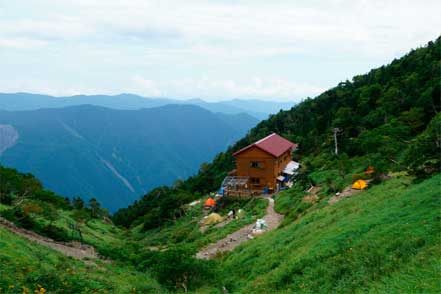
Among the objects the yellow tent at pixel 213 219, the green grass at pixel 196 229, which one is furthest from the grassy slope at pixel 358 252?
the yellow tent at pixel 213 219

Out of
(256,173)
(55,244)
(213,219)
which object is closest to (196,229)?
(213,219)

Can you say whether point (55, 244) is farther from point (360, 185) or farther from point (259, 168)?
point (259, 168)

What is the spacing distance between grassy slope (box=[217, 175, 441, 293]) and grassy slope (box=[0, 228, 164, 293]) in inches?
181

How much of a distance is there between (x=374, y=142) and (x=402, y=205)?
15469 millimetres

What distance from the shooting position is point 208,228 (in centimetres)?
3841

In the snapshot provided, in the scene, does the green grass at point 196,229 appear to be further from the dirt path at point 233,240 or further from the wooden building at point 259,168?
the wooden building at point 259,168

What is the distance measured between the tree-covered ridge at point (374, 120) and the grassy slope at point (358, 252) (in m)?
4.46

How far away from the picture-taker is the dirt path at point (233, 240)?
28.5 meters

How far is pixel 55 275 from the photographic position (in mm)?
13242

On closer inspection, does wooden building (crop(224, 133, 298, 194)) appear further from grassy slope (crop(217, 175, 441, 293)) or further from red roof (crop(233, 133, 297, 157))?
grassy slope (crop(217, 175, 441, 293))

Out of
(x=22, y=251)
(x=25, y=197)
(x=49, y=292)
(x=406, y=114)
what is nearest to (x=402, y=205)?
(x=49, y=292)

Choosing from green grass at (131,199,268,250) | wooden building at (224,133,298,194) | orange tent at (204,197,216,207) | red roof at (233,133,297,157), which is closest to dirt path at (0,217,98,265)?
green grass at (131,199,268,250)

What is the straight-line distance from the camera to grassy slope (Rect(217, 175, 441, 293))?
10.9m

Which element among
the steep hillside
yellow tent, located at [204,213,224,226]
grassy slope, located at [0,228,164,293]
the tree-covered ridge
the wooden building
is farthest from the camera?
the wooden building
